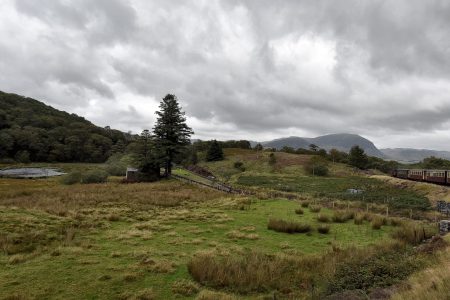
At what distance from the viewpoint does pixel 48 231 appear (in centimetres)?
1543

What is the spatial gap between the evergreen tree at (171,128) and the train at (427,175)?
38513mm

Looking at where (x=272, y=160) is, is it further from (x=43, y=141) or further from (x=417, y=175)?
(x=43, y=141)

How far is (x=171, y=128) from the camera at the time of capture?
1975 inches

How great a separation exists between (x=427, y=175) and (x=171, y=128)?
42458 mm

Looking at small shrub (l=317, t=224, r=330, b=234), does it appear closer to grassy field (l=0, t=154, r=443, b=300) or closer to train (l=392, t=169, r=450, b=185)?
grassy field (l=0, t=154, r=443, b=300)

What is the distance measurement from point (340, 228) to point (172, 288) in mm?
13334

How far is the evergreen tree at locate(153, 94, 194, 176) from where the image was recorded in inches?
1967

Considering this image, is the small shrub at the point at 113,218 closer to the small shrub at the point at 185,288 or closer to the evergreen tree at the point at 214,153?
the small shrub at the point at 185,288

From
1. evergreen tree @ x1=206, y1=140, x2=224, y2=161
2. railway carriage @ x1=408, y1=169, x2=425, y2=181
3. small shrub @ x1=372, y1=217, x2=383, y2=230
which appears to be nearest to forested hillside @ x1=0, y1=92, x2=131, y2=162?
evergreen tree @ x1=206, y1=140, x2=224, y2=161

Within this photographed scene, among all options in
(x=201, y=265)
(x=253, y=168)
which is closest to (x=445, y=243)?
(x=201, y=265)

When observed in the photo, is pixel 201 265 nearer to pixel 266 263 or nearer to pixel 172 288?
pixel 172 288

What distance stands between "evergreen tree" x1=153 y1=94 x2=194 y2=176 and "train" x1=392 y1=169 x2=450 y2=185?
3851 cm

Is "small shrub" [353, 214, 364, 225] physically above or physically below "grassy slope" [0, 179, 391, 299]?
above

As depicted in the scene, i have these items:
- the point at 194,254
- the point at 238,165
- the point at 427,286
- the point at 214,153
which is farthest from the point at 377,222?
the point at 214,153
